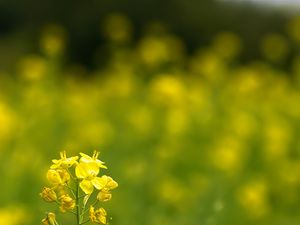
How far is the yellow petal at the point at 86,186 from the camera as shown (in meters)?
1.31

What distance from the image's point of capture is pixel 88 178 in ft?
4.37

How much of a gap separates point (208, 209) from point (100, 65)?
29.3ft

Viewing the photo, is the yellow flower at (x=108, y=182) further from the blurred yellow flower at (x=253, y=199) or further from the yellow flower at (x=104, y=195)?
Answer: the blurred yellow flower at (x=253, y=199)

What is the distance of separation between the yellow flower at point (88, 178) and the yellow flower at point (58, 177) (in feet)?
0.05

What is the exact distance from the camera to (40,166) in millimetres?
4285

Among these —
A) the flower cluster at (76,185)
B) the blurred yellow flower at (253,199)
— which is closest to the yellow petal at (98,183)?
the flower cluster at (76,185)

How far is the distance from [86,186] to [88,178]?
0.02m

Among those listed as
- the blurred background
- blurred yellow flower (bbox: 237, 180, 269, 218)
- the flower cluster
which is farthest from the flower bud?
blurred yellow flower (bbox: 237, 180, 269, 218)

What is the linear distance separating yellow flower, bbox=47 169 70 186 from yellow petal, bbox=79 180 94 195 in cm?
2

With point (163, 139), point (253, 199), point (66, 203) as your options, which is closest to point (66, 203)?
point (66, 203)

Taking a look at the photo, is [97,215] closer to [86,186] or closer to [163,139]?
[86,186]

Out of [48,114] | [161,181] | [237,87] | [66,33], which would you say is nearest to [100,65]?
[66,33]

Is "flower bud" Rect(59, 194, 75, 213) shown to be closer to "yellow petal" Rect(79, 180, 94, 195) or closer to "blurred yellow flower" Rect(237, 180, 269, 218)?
"yellow petal" Rect(79, 180, 94, 195)

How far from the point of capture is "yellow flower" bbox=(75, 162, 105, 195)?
132 centimetres
